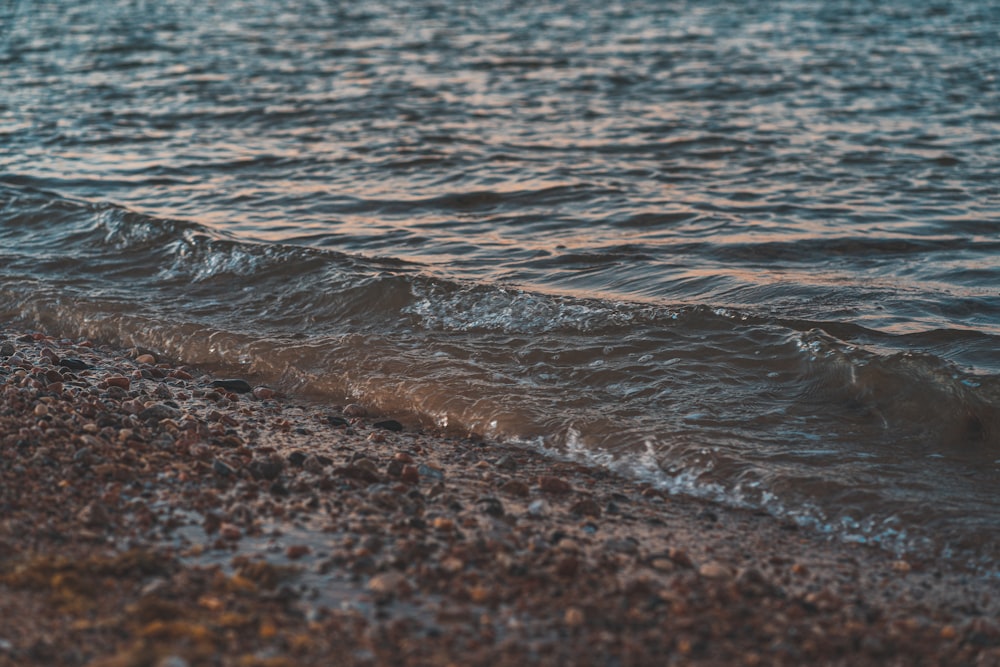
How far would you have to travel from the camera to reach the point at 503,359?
6.25 meters

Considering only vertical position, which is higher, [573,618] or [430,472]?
[573,618]

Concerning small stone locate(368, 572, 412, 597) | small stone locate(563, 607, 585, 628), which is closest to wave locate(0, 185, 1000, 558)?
small stone locate(563, 607, 585, 628)

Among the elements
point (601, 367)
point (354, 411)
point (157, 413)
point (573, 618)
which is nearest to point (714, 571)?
point (573, 618)

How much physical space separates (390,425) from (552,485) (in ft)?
3.93

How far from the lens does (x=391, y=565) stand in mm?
3756

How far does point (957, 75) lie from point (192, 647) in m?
A: 14.2

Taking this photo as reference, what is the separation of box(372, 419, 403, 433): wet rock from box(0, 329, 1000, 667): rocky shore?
0.92 ft

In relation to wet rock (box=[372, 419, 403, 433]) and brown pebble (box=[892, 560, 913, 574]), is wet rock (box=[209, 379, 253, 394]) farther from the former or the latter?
brown pebble (box=[892, 560, 913, 574])

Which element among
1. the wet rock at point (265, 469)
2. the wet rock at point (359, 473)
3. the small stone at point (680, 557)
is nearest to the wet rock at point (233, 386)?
the wet rock at point (265, 469)

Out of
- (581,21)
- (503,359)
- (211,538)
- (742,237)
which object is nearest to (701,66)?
(581,21)

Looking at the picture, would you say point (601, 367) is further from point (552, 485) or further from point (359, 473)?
point (359, 473)

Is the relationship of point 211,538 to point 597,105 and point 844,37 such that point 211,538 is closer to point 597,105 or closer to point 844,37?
point 597,105

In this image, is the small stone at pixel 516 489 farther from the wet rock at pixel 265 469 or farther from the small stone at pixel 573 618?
the small stone at pixel 573 618

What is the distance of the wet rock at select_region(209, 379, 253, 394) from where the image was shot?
19.6 ft
